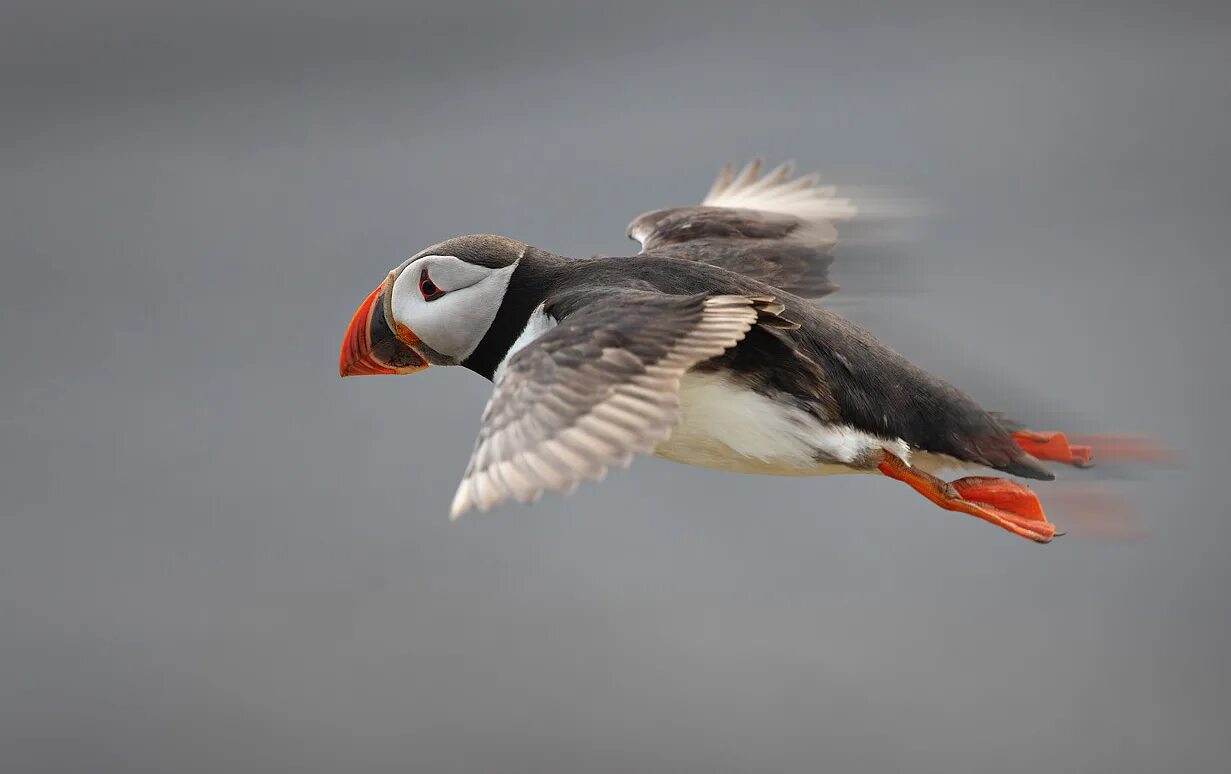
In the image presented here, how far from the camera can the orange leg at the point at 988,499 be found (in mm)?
1612

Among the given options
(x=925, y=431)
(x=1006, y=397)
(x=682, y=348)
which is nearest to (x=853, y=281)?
(x=1006, y=397)

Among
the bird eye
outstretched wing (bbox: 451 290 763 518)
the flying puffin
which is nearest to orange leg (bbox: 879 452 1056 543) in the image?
the flying puffin

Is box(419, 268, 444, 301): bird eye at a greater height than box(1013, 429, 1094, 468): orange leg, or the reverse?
box(419, 268, 444, 301): bird eye

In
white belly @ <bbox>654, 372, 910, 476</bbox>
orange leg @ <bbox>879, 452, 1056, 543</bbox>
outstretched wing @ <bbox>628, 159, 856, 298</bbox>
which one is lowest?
orange leg @ <bbox>879, 452, 1056, 543</bbox>

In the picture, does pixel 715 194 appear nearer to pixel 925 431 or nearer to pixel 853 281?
pixel 853 281

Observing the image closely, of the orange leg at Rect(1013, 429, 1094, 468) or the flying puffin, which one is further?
the orange leg at Rect(1013, 429, 1094, 468)

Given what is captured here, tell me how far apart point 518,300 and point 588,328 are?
272mm

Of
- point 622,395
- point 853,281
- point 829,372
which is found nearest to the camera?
point 622,395

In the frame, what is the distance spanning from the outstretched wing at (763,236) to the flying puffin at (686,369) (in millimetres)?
325

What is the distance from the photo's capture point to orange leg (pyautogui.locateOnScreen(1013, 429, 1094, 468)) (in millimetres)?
1787

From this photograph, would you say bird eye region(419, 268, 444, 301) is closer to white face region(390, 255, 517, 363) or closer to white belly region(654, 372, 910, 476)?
white face region(390, 255, 517, 363)

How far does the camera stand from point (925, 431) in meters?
1.67

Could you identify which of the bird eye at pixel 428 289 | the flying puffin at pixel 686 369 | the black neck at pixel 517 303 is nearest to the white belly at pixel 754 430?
the flying puffin at pixel 686 369

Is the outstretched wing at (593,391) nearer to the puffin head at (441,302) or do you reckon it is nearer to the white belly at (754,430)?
the white belly at (754,430)
